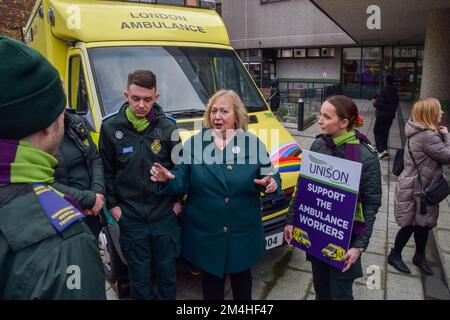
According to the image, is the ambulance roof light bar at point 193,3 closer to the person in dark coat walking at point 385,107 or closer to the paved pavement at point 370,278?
the paved pavement at point 370,278

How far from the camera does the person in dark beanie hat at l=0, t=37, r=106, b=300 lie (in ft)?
3.48

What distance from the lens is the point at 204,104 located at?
438 cm

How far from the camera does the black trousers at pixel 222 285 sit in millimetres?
2732

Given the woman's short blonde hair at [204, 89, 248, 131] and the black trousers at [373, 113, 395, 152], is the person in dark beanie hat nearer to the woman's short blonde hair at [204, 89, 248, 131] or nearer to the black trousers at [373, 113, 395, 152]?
the woman's short blonde hair at [204, 89, 248, 131]

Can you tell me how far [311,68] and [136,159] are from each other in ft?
79.2

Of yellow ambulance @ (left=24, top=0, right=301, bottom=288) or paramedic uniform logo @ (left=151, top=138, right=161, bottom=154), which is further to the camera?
yellow ambulance @ (left=24, top=0, right=301, bottom=288)

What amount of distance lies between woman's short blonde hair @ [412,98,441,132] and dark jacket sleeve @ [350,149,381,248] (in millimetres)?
1433

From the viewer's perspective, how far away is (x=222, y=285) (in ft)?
9.05

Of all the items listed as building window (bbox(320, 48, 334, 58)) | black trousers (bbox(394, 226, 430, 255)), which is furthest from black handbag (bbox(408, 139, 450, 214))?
building window (bbox(320, 48, 334, 58))

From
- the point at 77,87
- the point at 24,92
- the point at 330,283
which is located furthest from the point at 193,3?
the point at 24,92
